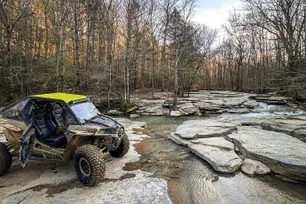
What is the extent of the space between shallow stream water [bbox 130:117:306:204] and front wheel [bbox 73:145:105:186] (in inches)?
38.8

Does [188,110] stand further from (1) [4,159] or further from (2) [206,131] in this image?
(1) [4,159]

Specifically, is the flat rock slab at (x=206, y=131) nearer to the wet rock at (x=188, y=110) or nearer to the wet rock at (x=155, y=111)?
the wet rock at (x=188, y=110)

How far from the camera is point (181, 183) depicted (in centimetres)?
381

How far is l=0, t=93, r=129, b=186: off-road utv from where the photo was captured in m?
3.63

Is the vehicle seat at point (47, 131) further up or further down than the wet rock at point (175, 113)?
further up

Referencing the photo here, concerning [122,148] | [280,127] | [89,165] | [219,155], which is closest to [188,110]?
[280,127]

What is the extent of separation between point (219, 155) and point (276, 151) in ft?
4.37

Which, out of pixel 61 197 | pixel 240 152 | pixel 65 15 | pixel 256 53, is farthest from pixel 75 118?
pixel 256 53

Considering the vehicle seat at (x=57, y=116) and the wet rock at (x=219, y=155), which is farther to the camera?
the vehicle seat at (x=57, y=116)

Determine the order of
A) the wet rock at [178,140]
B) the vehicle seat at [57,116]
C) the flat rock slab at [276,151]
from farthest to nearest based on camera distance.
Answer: the wet rock at [178,140] < the vehicle seat at [57,116] < the flat rock slab at [276,151]

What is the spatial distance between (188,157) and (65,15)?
37.3ft

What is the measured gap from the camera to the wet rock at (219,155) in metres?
4.32

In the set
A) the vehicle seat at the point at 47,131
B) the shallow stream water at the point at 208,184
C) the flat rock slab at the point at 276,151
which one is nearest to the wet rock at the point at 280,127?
the flat rock slab at the point at 276,151

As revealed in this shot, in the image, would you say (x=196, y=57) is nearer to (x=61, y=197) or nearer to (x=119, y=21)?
(x=119, y=21)
